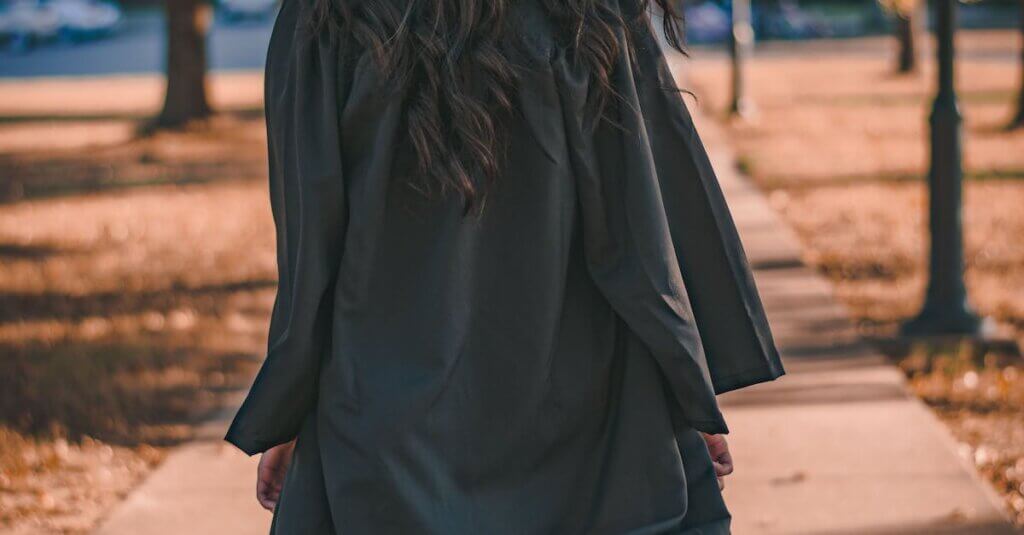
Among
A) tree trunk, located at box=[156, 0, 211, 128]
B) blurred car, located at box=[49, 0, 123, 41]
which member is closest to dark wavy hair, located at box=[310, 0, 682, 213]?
tree trunk, located at box=[156, 0, 211, 128]

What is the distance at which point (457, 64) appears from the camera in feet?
6.17

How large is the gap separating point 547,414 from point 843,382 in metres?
4.30

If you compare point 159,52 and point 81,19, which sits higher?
point 81,19

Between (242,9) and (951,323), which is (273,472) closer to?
(951,323)

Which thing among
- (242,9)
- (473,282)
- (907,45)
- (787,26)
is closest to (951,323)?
(473,282)

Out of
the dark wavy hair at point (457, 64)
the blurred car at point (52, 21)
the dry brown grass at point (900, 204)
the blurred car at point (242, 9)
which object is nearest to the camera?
the dark wavy hair at point (457, 64)

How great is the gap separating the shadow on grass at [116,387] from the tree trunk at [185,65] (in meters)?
10.5

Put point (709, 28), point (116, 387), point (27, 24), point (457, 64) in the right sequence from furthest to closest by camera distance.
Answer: point (709, 28) < point (27, 24) < point (116, 387) < point (457, 64)

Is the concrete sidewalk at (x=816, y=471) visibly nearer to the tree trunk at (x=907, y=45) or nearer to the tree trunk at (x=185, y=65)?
the tree trunk at (x=185, y=65)

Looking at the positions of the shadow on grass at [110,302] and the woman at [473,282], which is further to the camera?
the shadow on grass at [110,302]

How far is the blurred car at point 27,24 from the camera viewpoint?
136 ft

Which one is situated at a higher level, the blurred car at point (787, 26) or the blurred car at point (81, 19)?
the blurred car at point (81, 19)

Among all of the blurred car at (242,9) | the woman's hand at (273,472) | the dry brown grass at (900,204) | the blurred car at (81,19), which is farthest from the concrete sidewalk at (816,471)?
the blurred car at (242,9)

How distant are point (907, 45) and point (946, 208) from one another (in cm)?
2047
